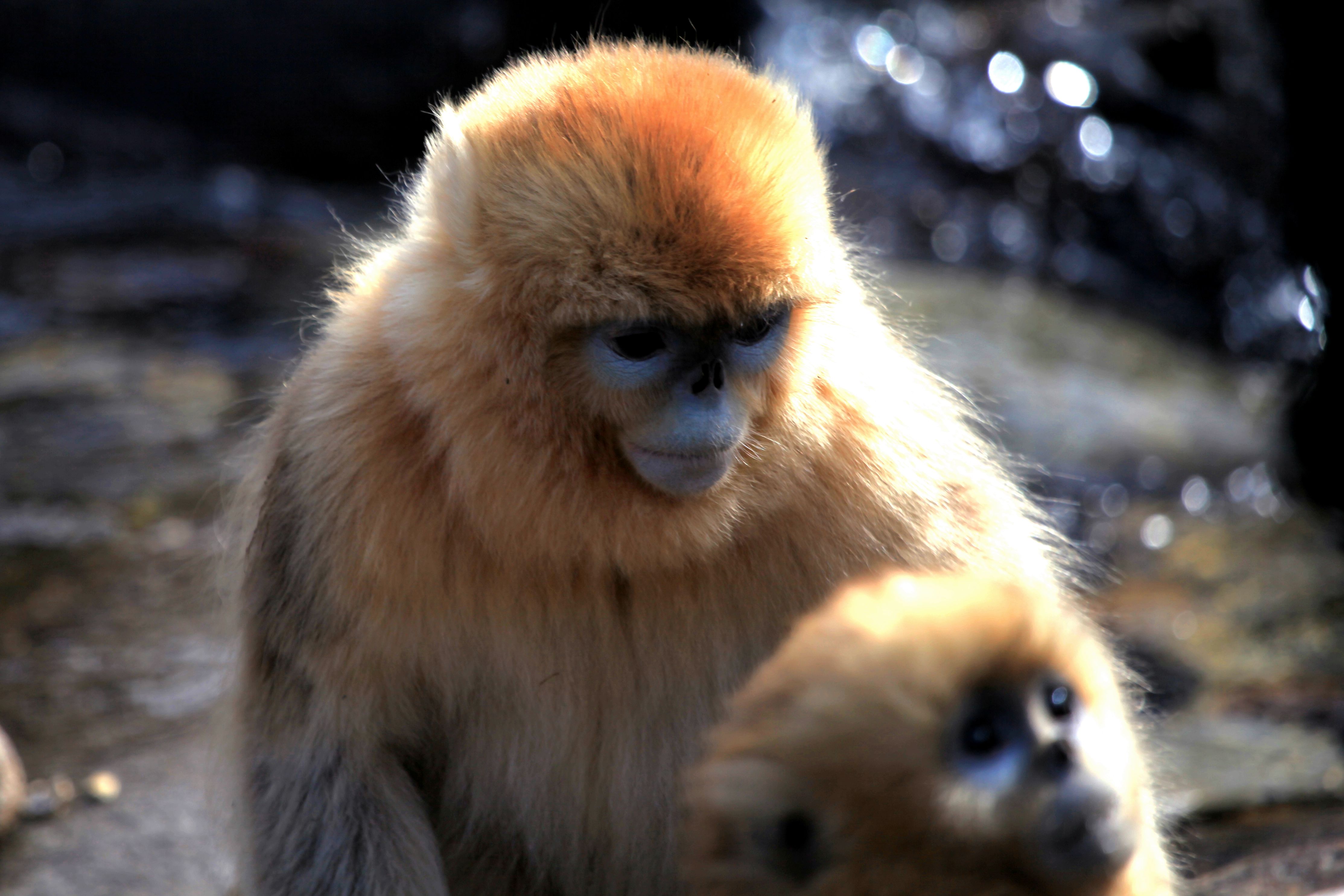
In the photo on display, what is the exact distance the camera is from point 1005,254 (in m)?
9.10

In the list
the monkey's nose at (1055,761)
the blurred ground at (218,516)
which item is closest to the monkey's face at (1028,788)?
the monkey's nose at (1055,761)

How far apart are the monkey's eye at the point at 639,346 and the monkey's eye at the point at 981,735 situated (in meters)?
0.90

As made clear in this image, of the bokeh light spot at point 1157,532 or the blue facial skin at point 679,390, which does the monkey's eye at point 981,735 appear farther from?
the bokeh light spot at point 1157,532

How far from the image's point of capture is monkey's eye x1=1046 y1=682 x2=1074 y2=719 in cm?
213

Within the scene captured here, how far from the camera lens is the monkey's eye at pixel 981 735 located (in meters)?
2.07

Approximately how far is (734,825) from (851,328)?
3.77 feet

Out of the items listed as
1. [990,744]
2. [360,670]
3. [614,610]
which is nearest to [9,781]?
[360,670]

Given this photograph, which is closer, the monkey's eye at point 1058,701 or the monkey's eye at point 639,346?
the monkey's eye at point 1058,701

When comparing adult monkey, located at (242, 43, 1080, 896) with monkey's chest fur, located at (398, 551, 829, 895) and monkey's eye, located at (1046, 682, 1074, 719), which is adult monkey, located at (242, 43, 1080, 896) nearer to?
monkey's chest fur, located at (398, 551, 829, 895)

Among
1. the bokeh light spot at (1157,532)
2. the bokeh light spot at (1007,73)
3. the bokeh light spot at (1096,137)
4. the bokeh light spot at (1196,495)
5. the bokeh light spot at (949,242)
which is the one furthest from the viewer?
the bokeh light spot at (1007,73)

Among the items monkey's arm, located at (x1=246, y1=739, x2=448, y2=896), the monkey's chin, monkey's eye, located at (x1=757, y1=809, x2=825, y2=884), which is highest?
the monkey's chin

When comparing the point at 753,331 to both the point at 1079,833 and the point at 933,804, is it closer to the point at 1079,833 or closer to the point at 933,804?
the point at 933,804

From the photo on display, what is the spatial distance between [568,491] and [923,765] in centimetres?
87

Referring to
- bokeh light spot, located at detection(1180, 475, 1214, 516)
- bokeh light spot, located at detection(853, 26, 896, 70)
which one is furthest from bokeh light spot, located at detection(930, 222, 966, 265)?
bokeh light spot, located at detection(1180, 475, 1214, 516)
